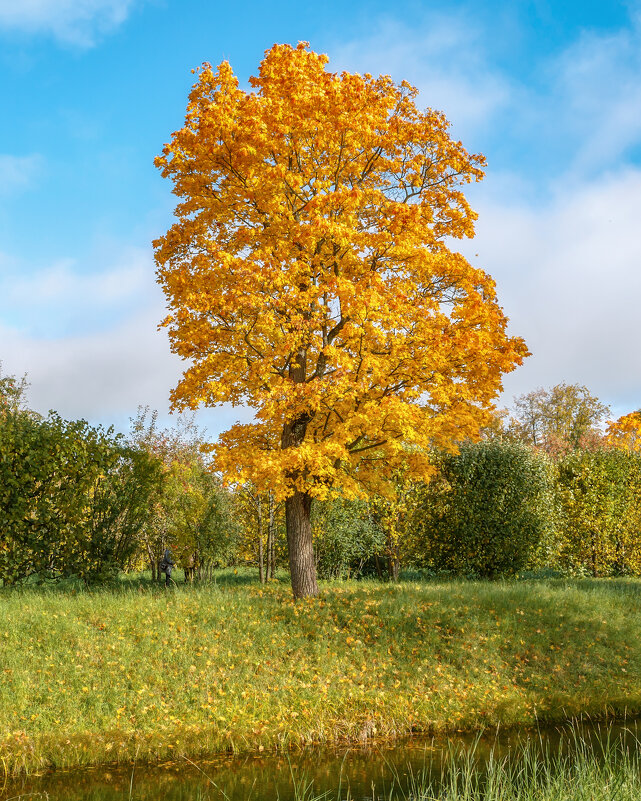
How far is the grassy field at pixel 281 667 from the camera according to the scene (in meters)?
8.23

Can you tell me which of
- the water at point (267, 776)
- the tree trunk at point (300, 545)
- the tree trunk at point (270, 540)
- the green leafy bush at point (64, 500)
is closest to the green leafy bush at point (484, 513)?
the tree trunk at point (270, 540)

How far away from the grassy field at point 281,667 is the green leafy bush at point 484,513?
4118mm

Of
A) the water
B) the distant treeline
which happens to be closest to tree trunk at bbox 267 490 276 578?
the distant treeline

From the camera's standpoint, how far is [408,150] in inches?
509

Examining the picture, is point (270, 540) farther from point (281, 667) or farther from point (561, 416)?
point (561, 416)

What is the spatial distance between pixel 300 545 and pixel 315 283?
5.05m

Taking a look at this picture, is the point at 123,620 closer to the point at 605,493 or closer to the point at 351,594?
the point at 351,594

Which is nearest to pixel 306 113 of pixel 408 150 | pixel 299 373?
pixel 408 150

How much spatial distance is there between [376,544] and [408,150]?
10.2 metres

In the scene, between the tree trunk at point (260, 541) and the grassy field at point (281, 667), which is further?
the tree trunk at point (260, 541)

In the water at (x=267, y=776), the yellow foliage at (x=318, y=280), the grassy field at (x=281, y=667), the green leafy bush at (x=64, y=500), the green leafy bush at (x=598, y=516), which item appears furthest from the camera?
the green leafy bush at (x=598, y=516)

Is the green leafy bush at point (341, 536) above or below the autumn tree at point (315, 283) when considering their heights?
below

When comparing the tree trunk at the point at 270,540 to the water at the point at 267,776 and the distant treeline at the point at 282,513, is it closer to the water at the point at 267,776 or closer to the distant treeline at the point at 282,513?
the distant treeline at the point at 282,513

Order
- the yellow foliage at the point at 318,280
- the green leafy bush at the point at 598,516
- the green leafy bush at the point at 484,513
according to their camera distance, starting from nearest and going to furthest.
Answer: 1. the yellow foliage at the point at 318,280
2. the green leafy bush at the point at 484,513
3. the green leafy bush at the point at 598,516
